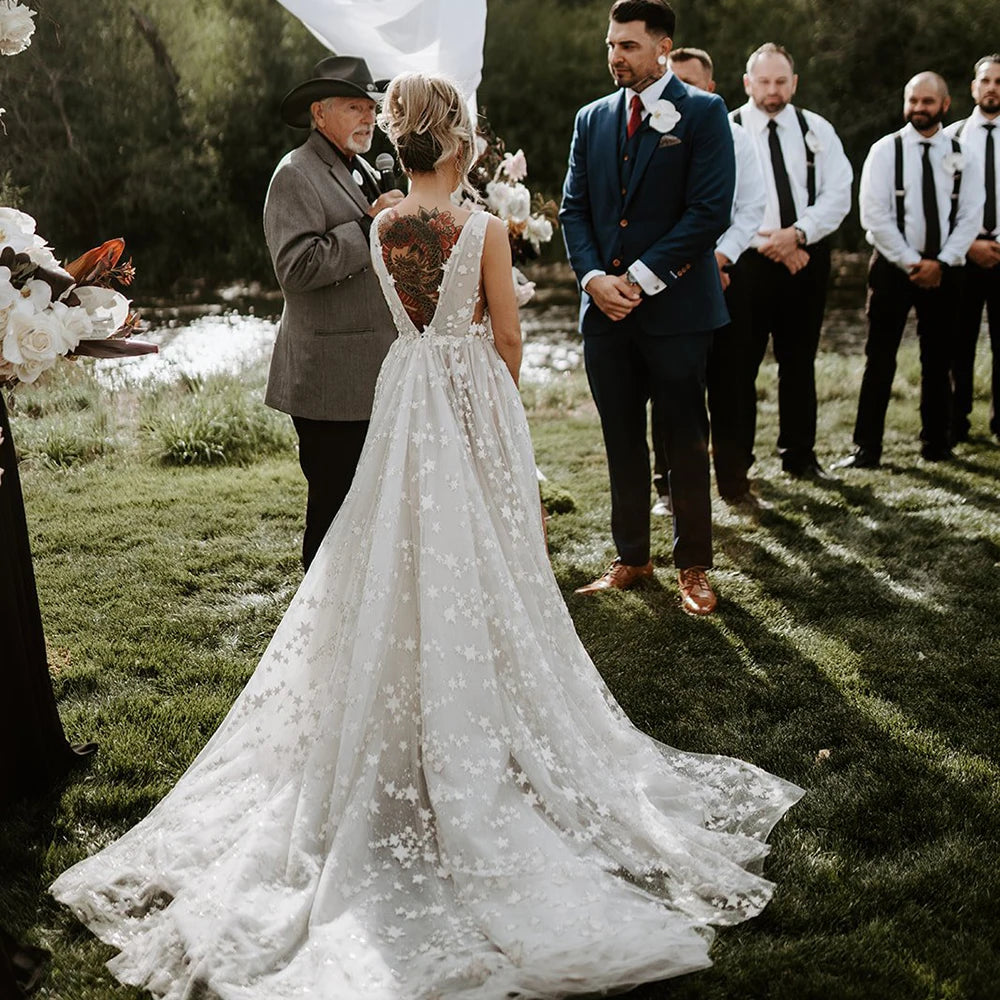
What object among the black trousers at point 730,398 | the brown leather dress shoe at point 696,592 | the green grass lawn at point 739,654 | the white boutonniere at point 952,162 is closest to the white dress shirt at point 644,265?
the brown leather dress shoe at point 696,592

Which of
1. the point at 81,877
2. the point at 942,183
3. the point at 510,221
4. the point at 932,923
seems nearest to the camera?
the point at 932,923

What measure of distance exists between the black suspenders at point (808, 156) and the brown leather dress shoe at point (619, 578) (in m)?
2.42

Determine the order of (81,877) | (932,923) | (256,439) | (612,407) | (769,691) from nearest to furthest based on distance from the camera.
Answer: (932,923), (81,877), (769,691), (612,407), (256,439)

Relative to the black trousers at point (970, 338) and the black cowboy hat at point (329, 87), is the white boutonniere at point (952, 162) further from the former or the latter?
the black cowboy hat at point (329, 87)

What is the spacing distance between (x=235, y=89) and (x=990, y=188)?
10.2 meters

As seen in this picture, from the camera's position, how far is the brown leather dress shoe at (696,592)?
434cm

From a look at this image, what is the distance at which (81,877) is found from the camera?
2.61 metres

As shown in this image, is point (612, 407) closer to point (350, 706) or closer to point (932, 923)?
point (350, 706)

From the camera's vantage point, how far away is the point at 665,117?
4023 mm

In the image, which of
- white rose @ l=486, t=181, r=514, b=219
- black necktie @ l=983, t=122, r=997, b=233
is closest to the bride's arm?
white rose @ l=486, t=181, r=514, b=219

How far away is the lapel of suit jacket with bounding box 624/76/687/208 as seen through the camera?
13.4 feet

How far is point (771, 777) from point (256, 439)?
453 centimetres

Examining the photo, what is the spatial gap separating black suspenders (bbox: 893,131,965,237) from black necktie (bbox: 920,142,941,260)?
12 cm

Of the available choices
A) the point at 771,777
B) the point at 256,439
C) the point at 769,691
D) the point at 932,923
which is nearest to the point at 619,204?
the point at 769,691
